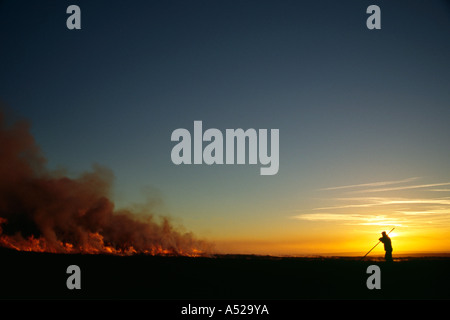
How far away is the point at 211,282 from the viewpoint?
65.3ft

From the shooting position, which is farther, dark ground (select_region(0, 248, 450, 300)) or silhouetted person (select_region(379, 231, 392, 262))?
silhouetted person (select_region(379, 231, 392, 262))

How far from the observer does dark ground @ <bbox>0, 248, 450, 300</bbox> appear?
17719mm

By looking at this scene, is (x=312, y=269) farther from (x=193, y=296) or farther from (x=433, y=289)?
(x=193, y=296)

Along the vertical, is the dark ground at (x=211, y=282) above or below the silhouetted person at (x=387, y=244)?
below

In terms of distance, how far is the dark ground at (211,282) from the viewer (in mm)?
17719

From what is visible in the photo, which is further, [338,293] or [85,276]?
[85,276]

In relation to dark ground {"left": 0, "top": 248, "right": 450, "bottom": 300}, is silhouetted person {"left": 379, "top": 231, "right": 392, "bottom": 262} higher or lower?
higher

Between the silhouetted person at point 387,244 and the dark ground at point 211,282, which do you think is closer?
the dark ground at point 211,282
